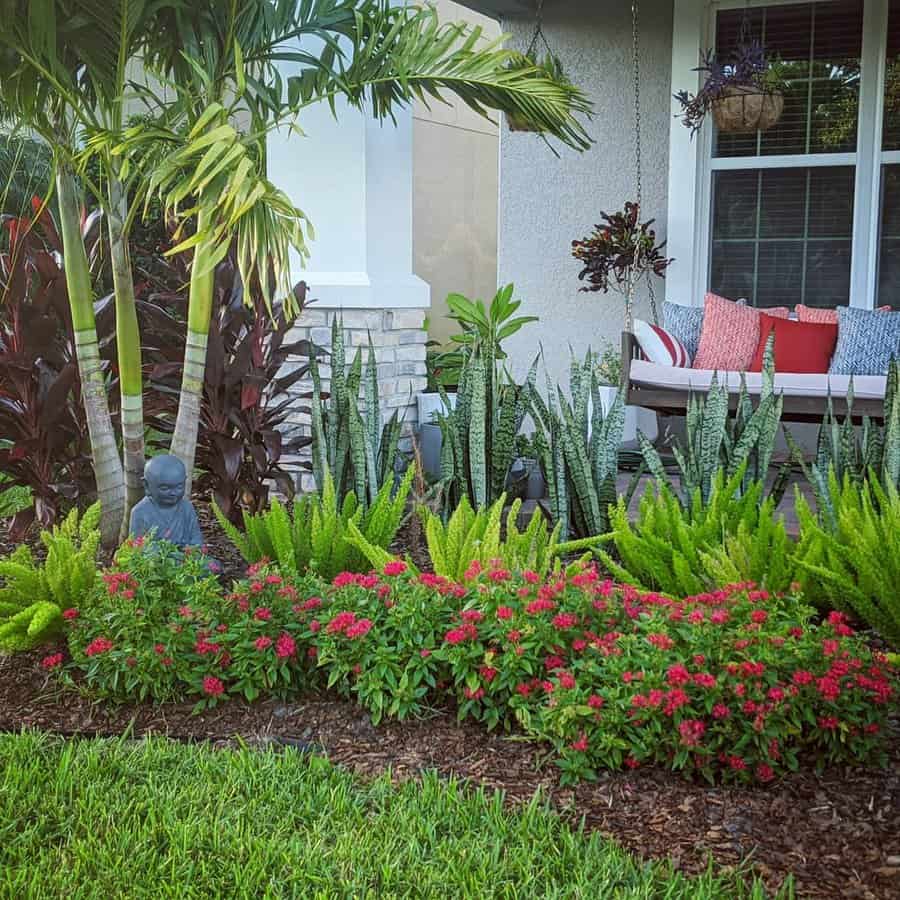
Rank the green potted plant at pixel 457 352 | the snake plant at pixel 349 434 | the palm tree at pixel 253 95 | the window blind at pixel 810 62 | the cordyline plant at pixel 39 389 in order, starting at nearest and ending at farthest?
1. the palm tree at pixel 253 95
2. the snake plant at pixel 349 434
3. the cordyline plant at pixel 39 389
4. the green potted plant at pixel 457 352
5. the window blind at pixel 810 62

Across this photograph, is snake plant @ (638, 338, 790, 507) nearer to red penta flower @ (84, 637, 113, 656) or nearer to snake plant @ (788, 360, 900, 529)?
snake plant @ (788, 360, 900, 529)

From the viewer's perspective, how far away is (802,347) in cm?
650

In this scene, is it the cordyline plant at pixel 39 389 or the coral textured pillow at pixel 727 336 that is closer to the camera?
the cordyline plant at pixel 39 389

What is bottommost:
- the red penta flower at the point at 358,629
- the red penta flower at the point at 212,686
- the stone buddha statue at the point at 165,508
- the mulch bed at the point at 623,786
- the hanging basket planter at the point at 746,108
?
the mulch bed at the point at 623,786

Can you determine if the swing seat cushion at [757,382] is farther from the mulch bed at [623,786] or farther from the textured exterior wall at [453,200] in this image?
the textured exterior wall at [453,200]

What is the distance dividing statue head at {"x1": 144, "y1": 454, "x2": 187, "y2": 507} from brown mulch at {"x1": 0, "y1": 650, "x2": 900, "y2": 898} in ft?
2.10

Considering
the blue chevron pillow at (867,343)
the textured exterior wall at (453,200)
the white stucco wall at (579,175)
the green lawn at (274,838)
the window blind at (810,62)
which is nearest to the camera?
the green lawn at (274,838)

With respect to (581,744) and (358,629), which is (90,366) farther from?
(581,744)

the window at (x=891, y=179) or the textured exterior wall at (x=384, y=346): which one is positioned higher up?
the window at (x=891, y=179)

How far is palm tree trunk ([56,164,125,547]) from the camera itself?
383 centimetres

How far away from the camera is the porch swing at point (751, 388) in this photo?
5.46 metres

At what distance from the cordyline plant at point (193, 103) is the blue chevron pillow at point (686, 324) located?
2737 mm

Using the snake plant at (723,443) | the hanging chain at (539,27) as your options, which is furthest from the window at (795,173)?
the snake plant at (723,443)

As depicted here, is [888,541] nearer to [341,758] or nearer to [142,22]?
[341,758]
